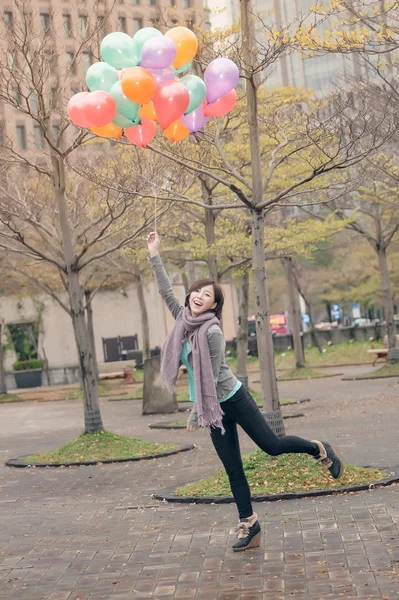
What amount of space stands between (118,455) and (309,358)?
2933cm

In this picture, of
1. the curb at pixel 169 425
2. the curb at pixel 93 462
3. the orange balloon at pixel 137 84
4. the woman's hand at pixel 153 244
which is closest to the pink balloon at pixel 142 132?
the orange balloon at pixel 137 84

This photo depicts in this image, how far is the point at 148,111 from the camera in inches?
412

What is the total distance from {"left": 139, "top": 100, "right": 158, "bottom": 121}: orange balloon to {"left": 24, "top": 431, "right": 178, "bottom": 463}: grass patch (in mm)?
5667

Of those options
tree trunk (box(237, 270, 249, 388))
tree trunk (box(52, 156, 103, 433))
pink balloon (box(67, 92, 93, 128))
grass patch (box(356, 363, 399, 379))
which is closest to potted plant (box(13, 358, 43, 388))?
grass patch (box(356, 363, 399, 379))

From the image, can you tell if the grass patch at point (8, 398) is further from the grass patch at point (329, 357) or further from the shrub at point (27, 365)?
the shrub at point (27, 365)

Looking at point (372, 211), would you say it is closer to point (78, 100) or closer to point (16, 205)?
point (16, 205)

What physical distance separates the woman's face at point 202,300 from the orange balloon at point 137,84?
8.91 ft

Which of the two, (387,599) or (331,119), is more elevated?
(331,119)

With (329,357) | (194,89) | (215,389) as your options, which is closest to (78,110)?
(194,89)

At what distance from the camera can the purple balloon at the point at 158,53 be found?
32.3 feet

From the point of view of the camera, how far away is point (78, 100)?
10250 millimetres

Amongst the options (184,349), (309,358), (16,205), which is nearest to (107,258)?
(309,358)

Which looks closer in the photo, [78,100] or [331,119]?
[78,100]

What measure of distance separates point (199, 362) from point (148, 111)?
11.8 ft
